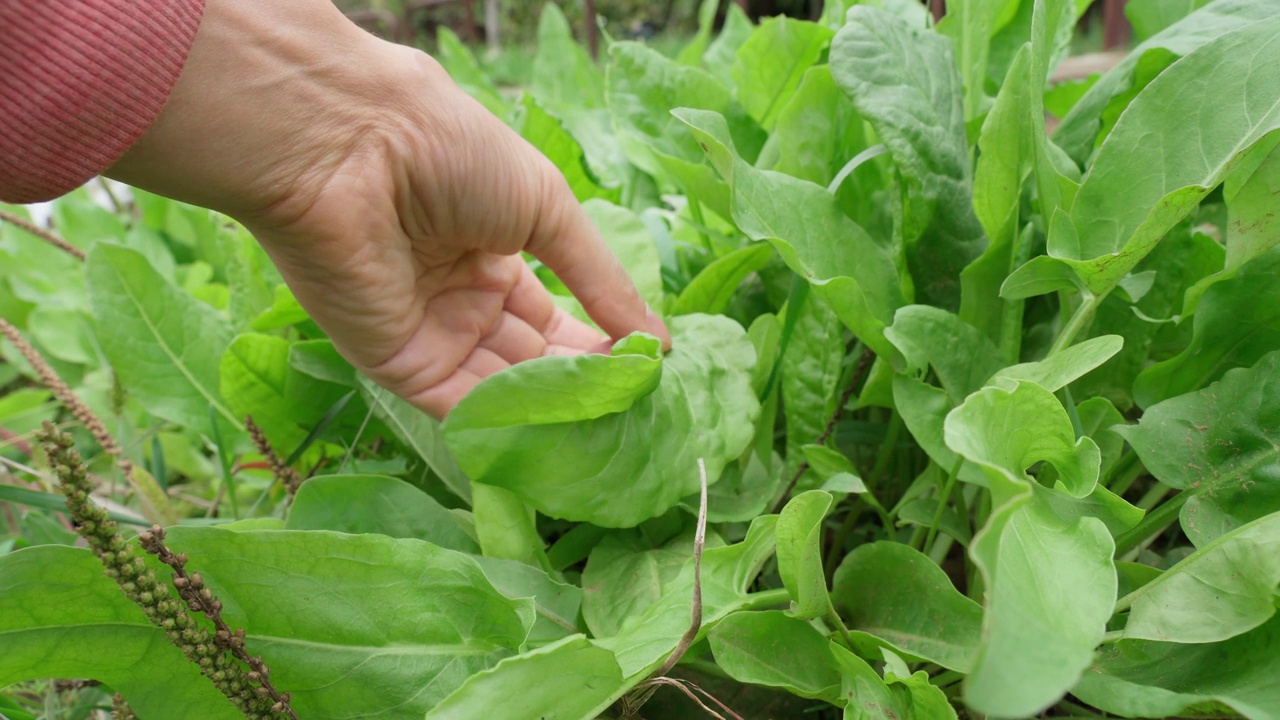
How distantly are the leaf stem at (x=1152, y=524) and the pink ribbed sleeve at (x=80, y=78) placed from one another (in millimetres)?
702

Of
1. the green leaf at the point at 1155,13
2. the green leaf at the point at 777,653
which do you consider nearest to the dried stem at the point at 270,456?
the green leaf at the point at 777,653

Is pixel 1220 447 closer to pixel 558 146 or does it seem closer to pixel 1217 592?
pixel 1217 592

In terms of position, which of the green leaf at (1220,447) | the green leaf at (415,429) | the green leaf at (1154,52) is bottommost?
the green leaf at (415,429)

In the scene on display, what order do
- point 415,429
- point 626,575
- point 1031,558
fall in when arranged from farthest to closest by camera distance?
point 415,429 → point 626,575 → point 1031,558

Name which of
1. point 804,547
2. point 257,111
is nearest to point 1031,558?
point 804,547

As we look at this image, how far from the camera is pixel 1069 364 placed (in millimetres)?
492

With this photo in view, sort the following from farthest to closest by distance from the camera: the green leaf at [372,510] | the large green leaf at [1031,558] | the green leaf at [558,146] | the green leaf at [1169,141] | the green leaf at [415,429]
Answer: the green leaf at [558,146]
the green leaf at [415,429]
the green leaf at [372,510]
the green leaf at [1169,141]
the large green leaf at [1031,558]

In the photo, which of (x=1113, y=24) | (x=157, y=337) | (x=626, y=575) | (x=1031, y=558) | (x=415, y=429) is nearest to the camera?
(x=1031, y=558)

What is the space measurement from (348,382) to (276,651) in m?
0.30

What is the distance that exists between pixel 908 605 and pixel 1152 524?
182 mm

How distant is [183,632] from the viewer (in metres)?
0.44

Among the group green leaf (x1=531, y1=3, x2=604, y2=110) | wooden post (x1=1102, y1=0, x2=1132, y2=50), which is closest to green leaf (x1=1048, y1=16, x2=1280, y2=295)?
green leaf (x1=531, y1=3, x2=604, y2=110)

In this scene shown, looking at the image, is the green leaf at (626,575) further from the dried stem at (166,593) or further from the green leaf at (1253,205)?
the green leaf at (1253,205)

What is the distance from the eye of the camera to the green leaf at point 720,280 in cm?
75
